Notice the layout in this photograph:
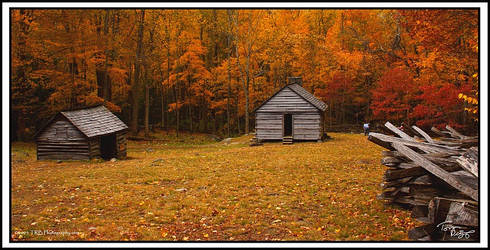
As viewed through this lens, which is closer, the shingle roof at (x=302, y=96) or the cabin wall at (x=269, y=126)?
the shingle roof at (x=302, y=96)

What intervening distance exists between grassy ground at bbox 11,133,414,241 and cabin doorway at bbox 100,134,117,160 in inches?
107

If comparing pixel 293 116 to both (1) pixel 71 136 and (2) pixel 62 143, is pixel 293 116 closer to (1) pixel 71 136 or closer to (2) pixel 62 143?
(1) pixel 71 136

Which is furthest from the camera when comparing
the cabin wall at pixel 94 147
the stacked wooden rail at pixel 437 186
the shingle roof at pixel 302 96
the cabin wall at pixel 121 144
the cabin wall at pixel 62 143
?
the shingle roof at pixel 302 96

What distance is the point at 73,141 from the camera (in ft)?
60.1

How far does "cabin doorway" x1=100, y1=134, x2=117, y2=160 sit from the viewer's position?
2041 cm

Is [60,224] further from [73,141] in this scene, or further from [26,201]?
[73,141]

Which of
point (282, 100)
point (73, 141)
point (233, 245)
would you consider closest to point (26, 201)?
point (233, 245)

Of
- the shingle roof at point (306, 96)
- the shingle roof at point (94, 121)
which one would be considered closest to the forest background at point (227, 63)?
the shingle roof at point (94, 121)

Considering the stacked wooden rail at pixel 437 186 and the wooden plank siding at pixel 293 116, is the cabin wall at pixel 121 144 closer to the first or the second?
the wooden plank siding at pixel 293 116

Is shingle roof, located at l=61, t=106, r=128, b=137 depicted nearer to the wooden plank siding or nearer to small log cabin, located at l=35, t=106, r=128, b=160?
small log cabin, located at l=35, t=106, r=128, b=160

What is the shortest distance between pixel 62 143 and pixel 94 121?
1.99m

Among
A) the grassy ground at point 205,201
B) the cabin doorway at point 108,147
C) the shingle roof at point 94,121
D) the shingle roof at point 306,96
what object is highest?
the shingle roof at point 306,96

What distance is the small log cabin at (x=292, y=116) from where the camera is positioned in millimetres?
26562

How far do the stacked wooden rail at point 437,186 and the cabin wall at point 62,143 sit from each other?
15.5 metres
